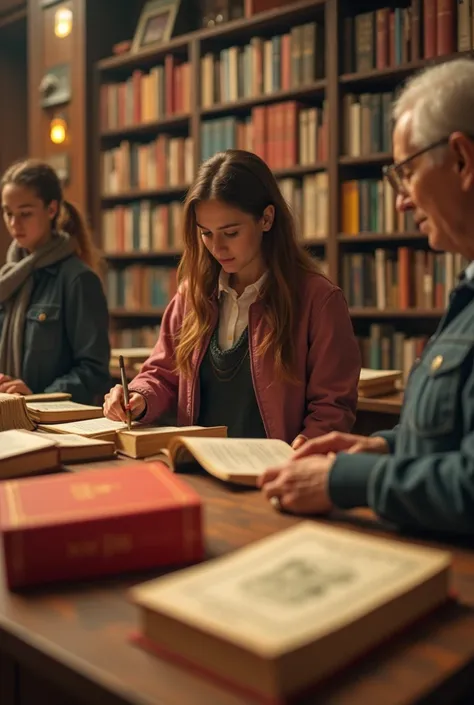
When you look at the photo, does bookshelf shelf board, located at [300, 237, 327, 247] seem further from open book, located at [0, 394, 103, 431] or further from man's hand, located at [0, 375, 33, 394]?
open book, located at [0, 394, 103, 431]

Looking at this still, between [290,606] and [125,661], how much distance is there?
153 mm

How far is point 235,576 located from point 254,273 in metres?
1.31

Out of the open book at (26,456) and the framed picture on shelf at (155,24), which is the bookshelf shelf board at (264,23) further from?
the open book at (26,456)

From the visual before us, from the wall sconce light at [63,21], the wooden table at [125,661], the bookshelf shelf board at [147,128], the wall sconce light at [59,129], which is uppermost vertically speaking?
the wall sconce light at [63,21]

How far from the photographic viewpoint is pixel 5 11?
491 cm

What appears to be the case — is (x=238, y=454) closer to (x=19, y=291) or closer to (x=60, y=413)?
(x=60, y=413)

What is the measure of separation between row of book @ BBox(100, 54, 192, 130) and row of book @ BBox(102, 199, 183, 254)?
1.48ft

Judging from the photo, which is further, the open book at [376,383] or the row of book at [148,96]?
the row of book at [148,96]

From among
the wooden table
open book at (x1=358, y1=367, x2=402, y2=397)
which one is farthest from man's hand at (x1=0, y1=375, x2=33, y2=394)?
the wooden table

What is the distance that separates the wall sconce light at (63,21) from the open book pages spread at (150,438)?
3540mm

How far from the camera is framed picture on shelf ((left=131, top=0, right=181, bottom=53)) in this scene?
163 inches

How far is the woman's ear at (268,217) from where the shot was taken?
1.96 metres

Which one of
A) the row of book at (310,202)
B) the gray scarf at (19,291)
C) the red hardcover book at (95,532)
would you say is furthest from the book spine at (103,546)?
the row of book at (310,202)

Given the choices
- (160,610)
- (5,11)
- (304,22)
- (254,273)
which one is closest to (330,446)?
(160,610)
